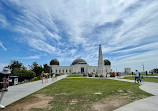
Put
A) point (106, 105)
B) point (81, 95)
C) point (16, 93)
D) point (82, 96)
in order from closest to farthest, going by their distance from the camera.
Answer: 1. point (106, 105)
2. point (82, 96)
3. point (81, 95)
4. point (16, 93)

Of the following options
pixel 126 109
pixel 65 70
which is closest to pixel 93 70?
pixel 65 70

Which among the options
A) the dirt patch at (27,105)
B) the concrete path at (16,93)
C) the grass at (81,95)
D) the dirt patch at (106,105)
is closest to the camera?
the dirt patch at (106,105)

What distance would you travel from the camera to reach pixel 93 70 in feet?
335

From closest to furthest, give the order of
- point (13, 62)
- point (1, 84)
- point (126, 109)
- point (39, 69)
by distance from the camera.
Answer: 1. point (126, 109)
2. point (1, 84)
3. point (39, 69)
4. point (13, 62)

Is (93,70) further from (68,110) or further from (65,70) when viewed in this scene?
(68,110)

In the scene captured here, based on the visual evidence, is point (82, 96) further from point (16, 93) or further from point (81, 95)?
point (16, 93)

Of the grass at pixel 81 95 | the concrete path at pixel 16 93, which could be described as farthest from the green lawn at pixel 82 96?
the concrete path at pixel 16 93

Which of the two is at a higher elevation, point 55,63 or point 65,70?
point 55,63

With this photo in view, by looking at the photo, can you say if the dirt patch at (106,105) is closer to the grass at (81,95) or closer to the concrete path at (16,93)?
the grass at (81,95)

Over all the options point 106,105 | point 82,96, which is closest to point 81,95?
point 82,96

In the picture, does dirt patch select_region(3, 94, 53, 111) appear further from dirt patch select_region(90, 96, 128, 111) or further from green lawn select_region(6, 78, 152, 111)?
dirt patch select_region(90, 96, 128, 111)

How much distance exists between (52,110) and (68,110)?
2.06 ft

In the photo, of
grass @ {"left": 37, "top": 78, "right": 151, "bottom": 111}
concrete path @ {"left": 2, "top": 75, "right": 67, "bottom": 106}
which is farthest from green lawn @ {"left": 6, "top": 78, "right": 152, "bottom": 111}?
concrete path @ {"left": 2, "top": 75, "right": 67, "bottom": 106}

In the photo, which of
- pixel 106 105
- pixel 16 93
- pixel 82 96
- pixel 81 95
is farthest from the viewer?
pixel 16 93
